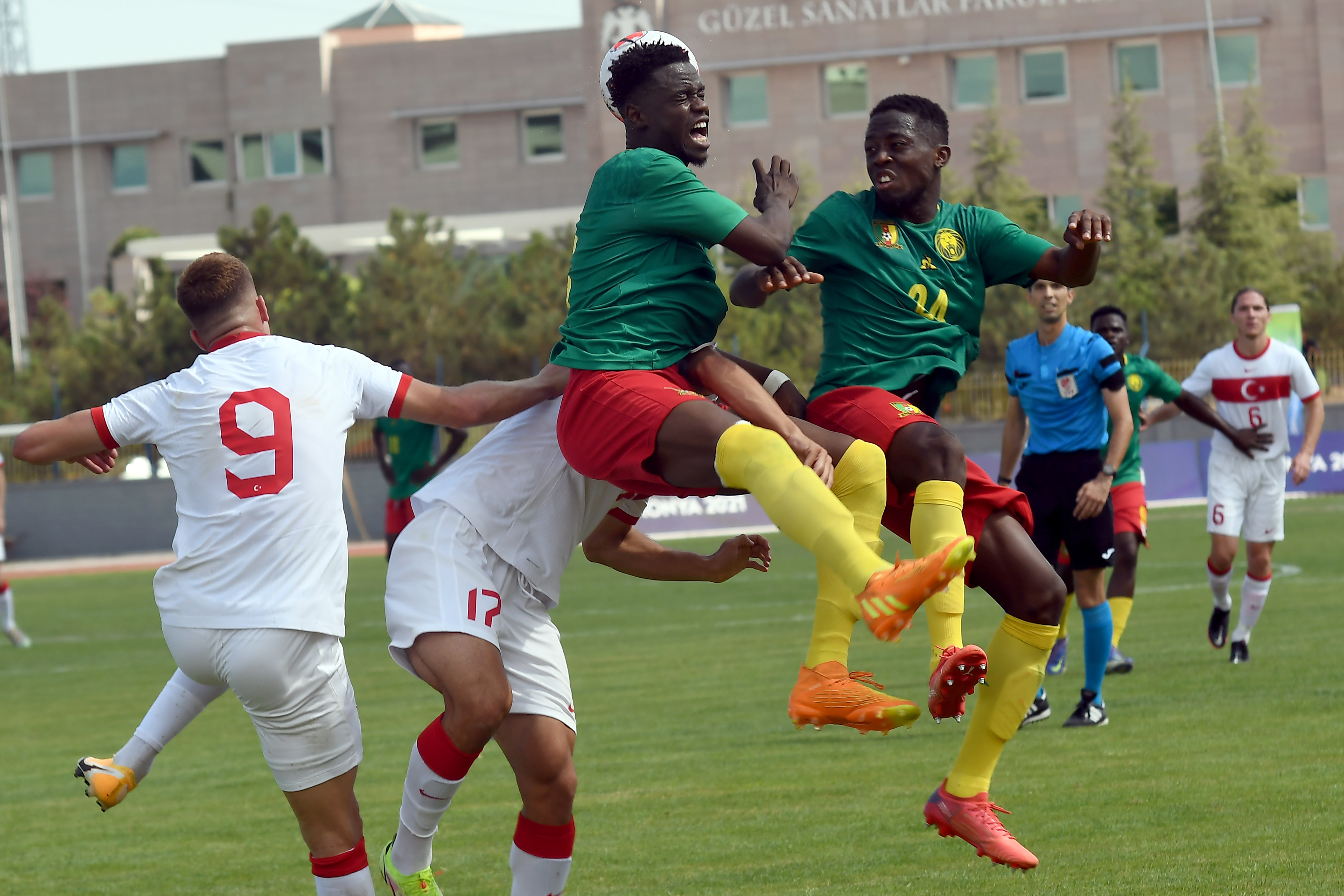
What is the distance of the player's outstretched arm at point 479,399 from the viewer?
5.31 meters

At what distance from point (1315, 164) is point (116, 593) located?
122 feet

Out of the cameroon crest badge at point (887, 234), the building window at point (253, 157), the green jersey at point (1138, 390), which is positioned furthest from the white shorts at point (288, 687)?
the building window at point (253, 157)

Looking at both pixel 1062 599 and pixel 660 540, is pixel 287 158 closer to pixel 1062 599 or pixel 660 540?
pixel 660 540

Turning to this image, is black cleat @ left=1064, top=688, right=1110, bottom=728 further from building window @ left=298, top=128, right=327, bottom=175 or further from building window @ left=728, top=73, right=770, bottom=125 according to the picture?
building window @ left=298, top=128, right=327, bottom=175

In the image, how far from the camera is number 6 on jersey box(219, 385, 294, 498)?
5.08 m

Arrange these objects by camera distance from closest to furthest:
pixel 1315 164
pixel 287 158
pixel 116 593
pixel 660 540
A: pixel 116 593 < pixel 660 540 < pixel 1315 164 < pixel 287 158

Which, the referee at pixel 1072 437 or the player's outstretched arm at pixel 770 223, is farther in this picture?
the referee at pixel 1072 437

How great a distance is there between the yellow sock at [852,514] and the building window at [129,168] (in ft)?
196

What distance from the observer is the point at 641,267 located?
5012mm

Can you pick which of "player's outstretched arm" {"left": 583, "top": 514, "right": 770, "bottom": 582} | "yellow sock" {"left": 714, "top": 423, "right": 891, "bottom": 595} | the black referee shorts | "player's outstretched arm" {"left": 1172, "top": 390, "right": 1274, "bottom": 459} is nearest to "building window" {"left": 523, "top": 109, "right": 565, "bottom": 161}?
"player's outstretched arm" {"left": 1172, "top": 390, "right": 1274, "bottom": 459}

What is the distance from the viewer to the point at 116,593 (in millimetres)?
22203

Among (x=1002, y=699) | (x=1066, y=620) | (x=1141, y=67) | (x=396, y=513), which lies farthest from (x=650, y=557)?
(x=1141, y=67)

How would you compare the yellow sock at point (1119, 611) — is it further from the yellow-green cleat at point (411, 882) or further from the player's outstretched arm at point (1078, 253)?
the yellow-green cleat at point (411, 882)

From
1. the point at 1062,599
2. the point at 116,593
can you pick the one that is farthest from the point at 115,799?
the point at 116,593
